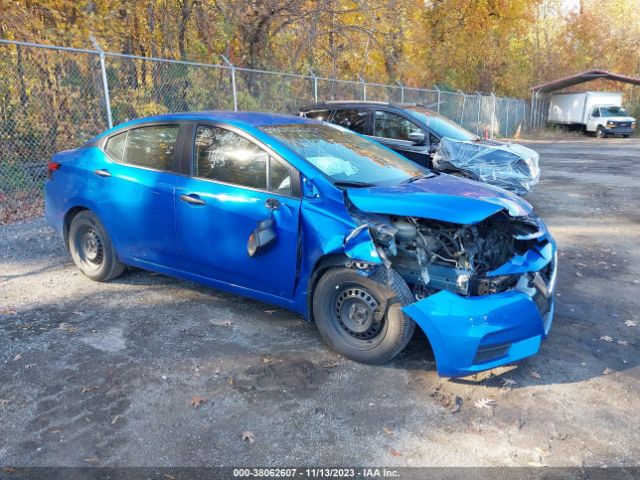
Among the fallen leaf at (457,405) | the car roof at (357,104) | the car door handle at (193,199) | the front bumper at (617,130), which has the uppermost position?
the car roof at (357,104)

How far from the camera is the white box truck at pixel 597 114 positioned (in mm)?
29850

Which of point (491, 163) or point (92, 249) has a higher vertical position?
point (491, 163)

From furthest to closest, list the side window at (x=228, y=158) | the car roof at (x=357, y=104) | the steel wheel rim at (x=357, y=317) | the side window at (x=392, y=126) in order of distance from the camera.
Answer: the car roof at (x=357, y=104)
the side window at (x=392, y=126)
the side window at (x=228, y=158)
the steel wheel rim at (x=357, y=317)

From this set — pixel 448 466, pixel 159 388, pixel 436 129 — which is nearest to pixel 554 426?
pixel 448 466

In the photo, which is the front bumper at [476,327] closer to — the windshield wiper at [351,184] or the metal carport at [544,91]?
the windshield wiper at [351,184]

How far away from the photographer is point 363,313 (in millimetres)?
3510

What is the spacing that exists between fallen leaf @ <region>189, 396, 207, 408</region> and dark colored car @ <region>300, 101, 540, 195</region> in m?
6.01

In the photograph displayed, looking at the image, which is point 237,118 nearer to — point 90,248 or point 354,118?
point 90,248

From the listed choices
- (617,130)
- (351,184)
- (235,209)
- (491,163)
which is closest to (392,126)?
(491,163)

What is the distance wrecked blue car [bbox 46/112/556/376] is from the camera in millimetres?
3232

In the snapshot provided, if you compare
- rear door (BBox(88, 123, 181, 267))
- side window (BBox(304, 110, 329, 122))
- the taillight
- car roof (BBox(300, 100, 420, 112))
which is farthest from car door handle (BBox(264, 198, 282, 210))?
side window (BBox(304, 110, 329, 122))

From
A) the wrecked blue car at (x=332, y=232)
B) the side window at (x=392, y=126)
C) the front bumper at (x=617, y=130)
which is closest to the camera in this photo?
the wrecked blue car at (x=332, y=232)

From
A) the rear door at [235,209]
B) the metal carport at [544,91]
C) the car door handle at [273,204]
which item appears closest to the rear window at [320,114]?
the rear door at [235,209]

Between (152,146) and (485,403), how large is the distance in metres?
3.36
